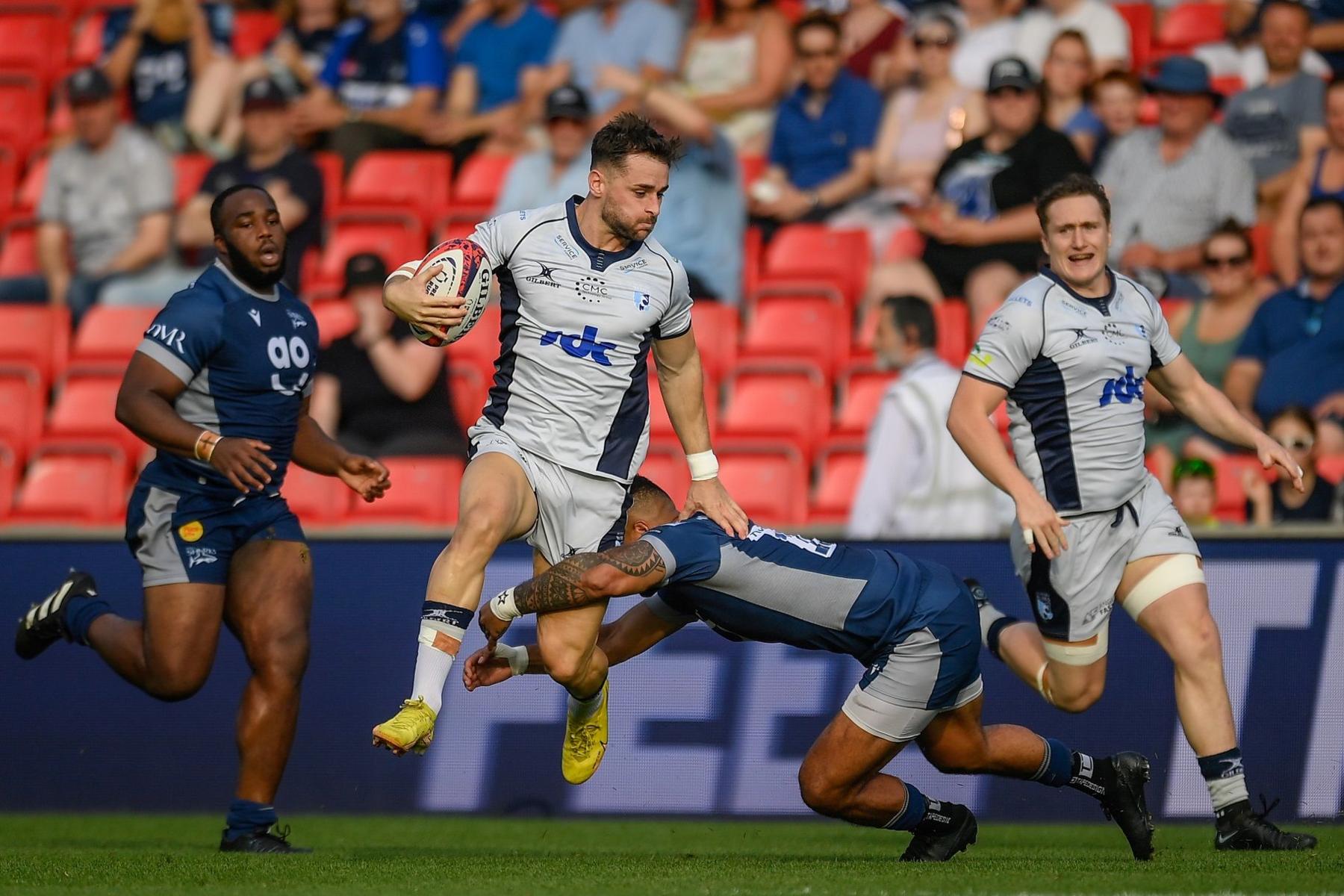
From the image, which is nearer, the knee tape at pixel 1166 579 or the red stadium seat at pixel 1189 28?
the knee tape at pixel 1166 579

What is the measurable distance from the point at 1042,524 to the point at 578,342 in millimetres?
1911

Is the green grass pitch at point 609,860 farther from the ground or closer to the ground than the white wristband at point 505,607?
closer to the ground

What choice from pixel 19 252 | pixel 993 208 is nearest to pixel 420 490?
pixel 993 208

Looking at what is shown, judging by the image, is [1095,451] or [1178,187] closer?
[1095,451]

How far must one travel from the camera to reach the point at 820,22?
41.2 ft

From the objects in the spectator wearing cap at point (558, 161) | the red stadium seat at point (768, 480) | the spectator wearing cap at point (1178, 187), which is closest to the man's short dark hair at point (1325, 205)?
the spectator wearing cap at point (1178, 187)

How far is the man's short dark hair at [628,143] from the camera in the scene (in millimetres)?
6727

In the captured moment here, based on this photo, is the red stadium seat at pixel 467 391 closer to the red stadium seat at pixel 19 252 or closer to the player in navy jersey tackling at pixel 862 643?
the red stadium seat at pixel 19 252

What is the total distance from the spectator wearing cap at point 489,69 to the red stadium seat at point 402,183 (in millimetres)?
221

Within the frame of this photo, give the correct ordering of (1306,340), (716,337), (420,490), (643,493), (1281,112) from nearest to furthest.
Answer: (643,493)
(1306,340)
(420,490)
(1281,112)
(716,337)

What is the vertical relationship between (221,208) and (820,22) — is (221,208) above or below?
below

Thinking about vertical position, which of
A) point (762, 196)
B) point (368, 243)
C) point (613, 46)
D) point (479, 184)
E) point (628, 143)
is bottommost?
point (368, 243)

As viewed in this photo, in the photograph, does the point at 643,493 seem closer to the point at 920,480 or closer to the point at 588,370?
the point at 588,370

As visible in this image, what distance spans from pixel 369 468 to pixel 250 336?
74cm
